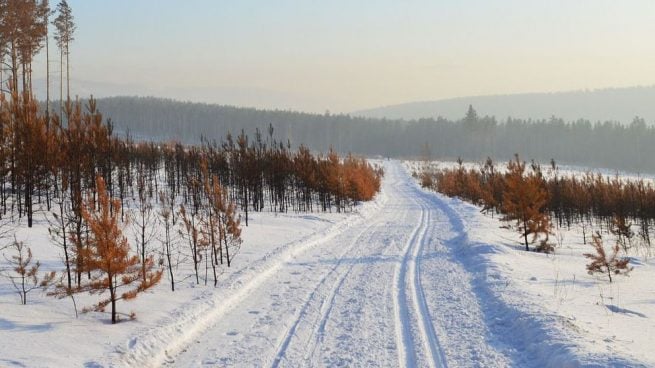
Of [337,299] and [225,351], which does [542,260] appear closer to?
[337,299]

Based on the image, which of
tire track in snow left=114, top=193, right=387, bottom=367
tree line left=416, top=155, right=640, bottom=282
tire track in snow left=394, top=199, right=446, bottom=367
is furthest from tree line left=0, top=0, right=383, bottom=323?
tree line left=416, top=155, right=640, bottom=282

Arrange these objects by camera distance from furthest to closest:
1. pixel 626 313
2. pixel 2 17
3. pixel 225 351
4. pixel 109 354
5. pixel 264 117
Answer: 1. pixel 264 117
2. pixel 2 17
3. pixel 626 313
4. pixel 225 351
5. pixel 109 354

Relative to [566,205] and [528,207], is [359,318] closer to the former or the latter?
[528,207]

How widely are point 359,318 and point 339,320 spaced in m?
0.37

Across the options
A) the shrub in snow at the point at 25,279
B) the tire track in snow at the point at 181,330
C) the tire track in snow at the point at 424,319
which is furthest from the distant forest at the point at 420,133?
the shrub in snow at the point at 25,279

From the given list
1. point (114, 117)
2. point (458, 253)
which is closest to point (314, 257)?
point (458, 253)

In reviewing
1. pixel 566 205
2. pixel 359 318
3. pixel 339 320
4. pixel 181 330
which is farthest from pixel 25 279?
pixel 566 205

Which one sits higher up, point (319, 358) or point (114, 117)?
point (114, 117)

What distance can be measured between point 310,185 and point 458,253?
62.5 ft

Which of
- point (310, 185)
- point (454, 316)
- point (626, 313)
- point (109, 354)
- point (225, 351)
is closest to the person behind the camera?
point (109, 354)

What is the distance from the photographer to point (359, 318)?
8.56 metres

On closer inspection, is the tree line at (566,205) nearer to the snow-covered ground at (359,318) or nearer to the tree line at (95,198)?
the snow-covered ground at (359,318)

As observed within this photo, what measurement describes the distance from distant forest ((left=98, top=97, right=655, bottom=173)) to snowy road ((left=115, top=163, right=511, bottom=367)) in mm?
105197

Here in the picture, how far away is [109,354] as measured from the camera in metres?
6.64
